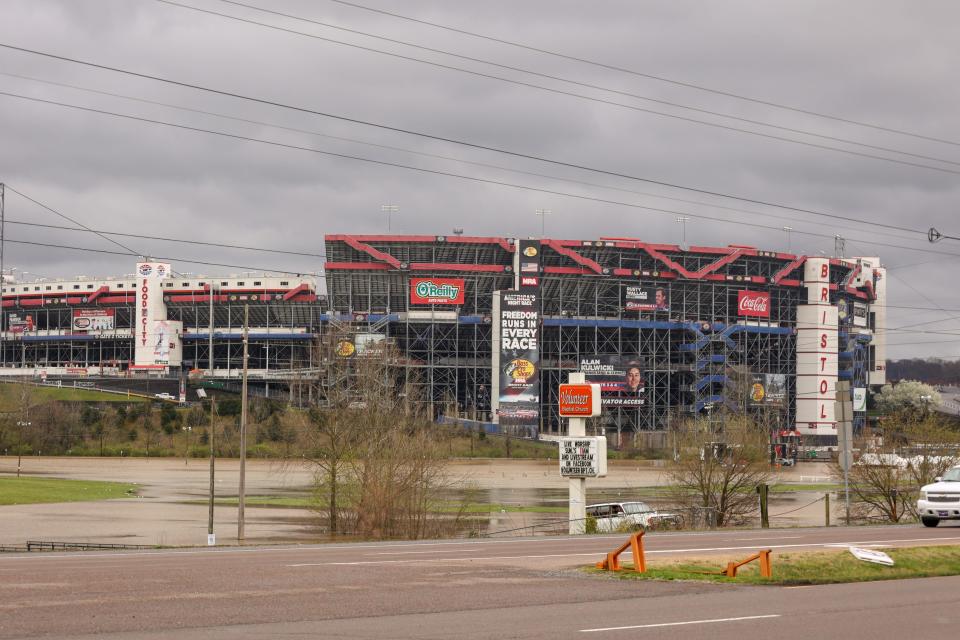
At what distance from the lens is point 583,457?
164ft

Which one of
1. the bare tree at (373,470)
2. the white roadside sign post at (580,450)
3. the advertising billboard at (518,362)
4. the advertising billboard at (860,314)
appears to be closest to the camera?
the white roadside sign post at (580,450)

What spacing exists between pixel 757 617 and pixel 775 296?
464 ft

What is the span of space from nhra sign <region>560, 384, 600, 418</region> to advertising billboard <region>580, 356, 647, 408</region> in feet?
294

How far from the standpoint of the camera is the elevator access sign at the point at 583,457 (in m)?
49.8

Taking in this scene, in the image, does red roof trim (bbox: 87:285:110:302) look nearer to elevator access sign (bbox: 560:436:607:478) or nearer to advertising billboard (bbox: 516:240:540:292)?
advertising billboard (bbox: 516:240:540:292)

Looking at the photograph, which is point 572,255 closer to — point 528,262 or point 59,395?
point 528,262

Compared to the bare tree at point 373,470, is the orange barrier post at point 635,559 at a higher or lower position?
higher

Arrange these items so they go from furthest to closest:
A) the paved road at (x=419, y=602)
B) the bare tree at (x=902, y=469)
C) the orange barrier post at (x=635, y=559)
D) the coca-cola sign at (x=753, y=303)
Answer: the coca-cola sign at (x=753, y=303) < the bare tree at (x=902, y=469) < the orange barrier post at (x=635, y=559) < the paved road at (x=419, y=602)

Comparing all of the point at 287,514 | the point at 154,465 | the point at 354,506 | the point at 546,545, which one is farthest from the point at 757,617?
the point at 154,465

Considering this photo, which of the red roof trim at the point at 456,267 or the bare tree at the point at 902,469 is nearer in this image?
the bare tree at the point at 902,469

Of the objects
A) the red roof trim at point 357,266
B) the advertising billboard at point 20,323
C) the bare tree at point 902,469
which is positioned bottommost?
the bare tree at point 902,469

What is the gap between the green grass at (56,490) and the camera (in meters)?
72.6

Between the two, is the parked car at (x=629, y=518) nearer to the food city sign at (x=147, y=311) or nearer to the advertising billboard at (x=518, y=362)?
the advertising billboard at (x=518, y=362)

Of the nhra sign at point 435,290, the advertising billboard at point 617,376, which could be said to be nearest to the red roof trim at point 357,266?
the nhra sign at point 435,290
